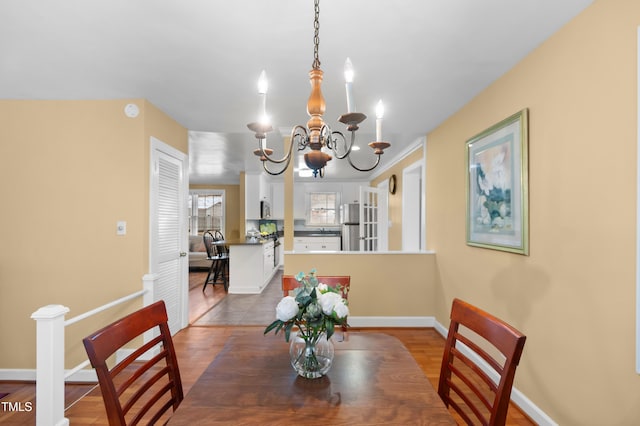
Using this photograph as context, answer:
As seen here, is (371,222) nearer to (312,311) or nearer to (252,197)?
(252,197)

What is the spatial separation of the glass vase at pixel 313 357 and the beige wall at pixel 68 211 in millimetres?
2113

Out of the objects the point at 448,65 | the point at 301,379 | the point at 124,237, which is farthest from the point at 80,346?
the point at 448,65

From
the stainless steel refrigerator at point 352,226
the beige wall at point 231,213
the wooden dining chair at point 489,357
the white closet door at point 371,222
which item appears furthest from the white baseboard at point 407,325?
the beige wall at point 231,213

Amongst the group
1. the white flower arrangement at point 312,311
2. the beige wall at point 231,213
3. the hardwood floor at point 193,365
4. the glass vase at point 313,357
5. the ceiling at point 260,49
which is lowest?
the hardwood floor at point 193,365

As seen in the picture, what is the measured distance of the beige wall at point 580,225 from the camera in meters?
1.38

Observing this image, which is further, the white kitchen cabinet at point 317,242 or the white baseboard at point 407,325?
the white kitchen cabinet at point 317,242

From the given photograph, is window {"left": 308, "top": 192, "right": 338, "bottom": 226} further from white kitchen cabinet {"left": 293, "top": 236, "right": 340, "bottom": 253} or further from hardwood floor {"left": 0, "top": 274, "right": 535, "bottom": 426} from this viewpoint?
hardwood floor {"left": 0, "top": 274, "right": 535, "bottom": 426}

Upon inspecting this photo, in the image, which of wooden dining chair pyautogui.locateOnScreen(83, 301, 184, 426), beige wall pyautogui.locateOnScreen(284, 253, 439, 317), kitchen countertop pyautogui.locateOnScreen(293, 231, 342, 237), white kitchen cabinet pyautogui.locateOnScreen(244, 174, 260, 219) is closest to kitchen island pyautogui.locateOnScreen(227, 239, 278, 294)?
white kitchen cabinet pyautogui.locateOnScreen(244, 174, 260, 219)

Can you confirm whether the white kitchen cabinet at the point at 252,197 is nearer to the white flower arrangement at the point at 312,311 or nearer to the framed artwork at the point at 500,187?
the framed artwork at the point at 500,187

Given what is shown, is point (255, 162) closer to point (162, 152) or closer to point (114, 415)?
point (162, 152)

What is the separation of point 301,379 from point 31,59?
254 cm

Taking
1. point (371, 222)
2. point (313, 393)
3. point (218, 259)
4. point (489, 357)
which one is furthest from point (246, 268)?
point (489, 357)

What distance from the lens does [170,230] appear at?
3197mm

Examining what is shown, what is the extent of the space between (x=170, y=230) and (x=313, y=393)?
2.66m
